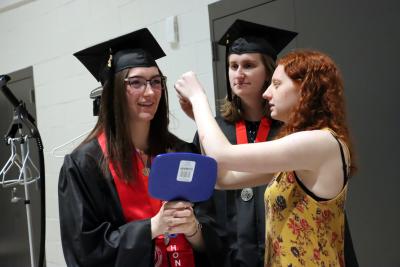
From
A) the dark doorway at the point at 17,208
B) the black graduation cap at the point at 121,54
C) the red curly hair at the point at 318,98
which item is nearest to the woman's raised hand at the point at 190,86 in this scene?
the black graduation cap at the point at 121,54

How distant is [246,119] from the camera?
5.73ft

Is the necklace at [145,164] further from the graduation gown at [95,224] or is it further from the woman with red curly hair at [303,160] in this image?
the woman with red curly hair at [303,160]

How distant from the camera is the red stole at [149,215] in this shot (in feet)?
4.14

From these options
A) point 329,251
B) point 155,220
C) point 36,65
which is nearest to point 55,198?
point 36,65

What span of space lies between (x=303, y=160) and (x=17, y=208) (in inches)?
137

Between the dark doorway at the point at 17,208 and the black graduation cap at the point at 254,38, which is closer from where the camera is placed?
the black graduation cap at the point at 254,38

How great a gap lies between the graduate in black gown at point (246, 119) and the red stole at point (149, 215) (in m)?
0.25

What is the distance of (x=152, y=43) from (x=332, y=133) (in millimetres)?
717

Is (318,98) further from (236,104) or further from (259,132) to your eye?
(236,104)

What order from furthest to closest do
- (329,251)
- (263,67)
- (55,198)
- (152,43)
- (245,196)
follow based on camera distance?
(55,198), (263,67), (245,196), (152,43), (329,251)

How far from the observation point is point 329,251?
110 cm

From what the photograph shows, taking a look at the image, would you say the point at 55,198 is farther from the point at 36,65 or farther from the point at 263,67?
the point at 263,67

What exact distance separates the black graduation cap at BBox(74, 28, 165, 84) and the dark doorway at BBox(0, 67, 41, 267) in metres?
2.50

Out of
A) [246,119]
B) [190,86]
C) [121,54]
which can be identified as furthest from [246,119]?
[121,54]
